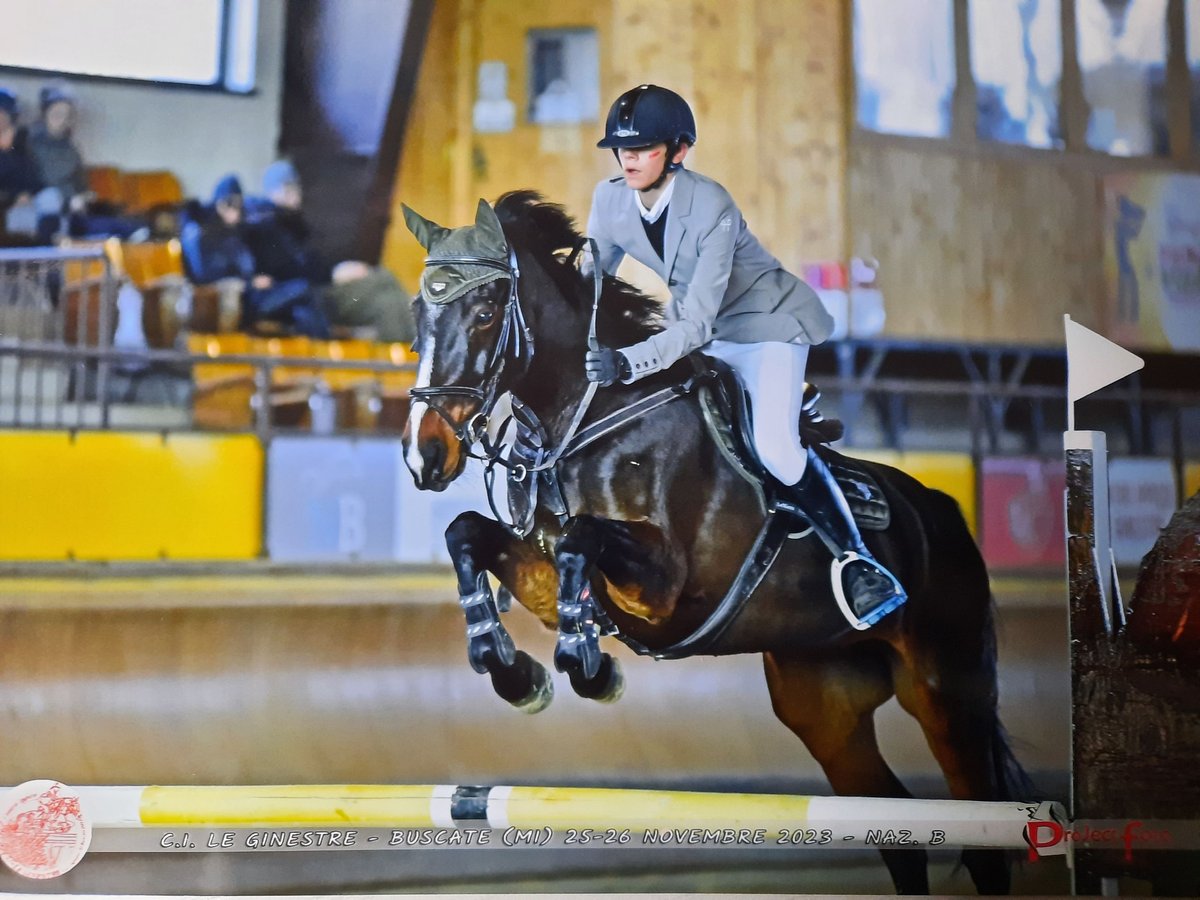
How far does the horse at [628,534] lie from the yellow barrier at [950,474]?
0.28 ft

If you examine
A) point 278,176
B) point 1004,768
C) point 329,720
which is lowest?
point 1004,768

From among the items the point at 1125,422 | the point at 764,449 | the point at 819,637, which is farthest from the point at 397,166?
the point at 1125,422

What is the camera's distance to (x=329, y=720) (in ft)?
8.20

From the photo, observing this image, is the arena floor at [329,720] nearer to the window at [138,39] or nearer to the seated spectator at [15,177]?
the seated spectator at [15,177]

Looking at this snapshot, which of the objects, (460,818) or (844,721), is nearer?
(460,818)

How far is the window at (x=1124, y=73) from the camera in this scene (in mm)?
2836

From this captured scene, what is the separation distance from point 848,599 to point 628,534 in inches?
24.7

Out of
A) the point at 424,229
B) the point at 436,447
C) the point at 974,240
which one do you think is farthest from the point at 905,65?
the point at 436,447

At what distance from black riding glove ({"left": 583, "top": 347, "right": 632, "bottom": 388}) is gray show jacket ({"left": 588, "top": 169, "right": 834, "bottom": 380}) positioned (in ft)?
0.20

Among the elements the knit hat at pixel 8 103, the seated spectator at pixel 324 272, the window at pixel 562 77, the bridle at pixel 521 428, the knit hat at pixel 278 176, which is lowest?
the bridle at pixel 521 428

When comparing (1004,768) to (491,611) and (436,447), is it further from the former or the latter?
(436,447)

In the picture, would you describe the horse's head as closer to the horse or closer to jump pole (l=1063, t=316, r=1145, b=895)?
the horse

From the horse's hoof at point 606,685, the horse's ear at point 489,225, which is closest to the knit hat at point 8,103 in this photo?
the horse's ear at point 489,225

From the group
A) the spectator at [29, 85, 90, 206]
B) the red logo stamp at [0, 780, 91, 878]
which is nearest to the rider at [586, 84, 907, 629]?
the spectator at [29, 85, 90, 206]
